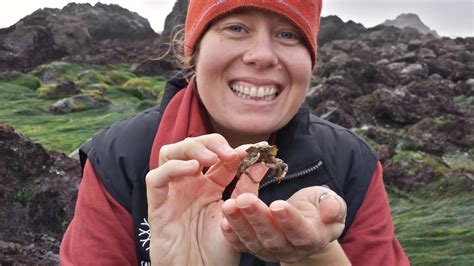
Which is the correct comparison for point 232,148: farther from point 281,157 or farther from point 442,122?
point 442,122

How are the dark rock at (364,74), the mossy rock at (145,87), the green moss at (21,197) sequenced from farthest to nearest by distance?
the mossy rock at (145,87) → the dark rock at (364,74) → the green moss at (21,197)

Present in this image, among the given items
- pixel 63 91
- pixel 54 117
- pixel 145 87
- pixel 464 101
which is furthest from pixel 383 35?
pixel 54 117

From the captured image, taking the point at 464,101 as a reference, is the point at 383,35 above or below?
above

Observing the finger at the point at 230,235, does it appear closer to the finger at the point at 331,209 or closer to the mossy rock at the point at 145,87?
the finger at the point at 331,209

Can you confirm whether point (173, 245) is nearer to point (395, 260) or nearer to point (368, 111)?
point (395, 260)

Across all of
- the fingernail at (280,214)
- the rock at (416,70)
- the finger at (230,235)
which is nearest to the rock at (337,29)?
the rock at (416,70)

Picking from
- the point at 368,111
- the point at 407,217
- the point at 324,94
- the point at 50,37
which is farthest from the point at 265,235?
the point at 50,37
